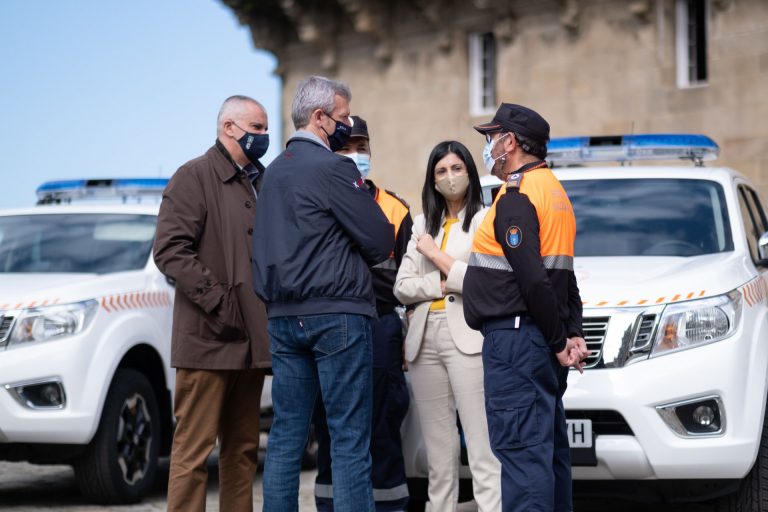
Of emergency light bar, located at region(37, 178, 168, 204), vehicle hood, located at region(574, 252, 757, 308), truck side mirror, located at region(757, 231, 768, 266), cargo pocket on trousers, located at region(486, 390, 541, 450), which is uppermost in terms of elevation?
emergency light bar, located at region(37, 178, 168, 204)

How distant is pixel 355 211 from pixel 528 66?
16390 mm

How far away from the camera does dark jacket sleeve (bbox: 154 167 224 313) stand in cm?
529

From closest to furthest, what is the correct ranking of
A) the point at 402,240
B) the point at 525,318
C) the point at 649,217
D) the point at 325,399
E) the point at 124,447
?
the point at 525,318, the point at 325,399, the point at 402,240, the point at 649,217, the point at 124,447

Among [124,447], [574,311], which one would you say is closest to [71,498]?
[124,447]

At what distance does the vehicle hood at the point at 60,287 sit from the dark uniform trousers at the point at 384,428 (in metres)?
2.01

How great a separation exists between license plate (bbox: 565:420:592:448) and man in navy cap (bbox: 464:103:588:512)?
76cm

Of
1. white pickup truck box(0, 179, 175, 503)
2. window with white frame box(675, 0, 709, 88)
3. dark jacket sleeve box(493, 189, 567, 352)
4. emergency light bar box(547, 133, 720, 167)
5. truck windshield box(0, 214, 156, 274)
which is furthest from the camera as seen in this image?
window with white frame box(675, 0, 709, 88)

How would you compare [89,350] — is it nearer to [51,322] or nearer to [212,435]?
[51,322]

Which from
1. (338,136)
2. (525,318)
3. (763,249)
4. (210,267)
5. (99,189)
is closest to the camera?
(525,318)

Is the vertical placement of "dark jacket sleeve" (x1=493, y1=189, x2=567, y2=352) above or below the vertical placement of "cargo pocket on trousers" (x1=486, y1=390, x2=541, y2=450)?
above

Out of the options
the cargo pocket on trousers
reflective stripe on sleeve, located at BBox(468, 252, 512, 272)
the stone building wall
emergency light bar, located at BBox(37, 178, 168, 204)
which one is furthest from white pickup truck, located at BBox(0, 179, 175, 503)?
the stone building wall

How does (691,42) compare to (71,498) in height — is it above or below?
→ above

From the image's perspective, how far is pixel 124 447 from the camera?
7.37m

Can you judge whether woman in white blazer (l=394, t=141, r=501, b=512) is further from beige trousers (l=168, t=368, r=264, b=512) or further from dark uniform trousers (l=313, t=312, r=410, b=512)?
beige trousers (l=168, t=368, r=264, b=512)
